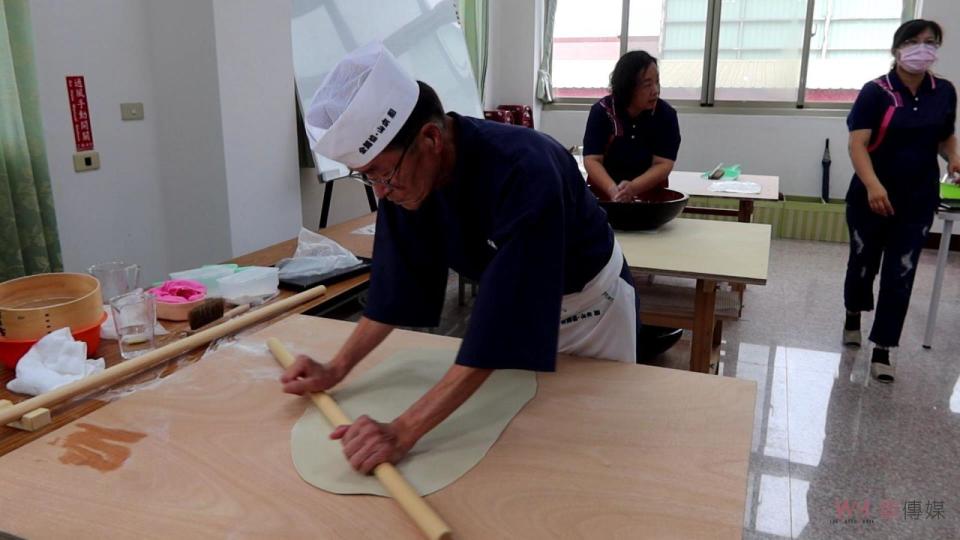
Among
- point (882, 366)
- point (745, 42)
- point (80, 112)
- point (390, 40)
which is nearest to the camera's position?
point (80, 112)

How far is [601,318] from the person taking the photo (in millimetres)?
1428

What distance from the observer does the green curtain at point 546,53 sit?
5.78 m

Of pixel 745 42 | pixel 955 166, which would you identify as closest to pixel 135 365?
pixel 955 166

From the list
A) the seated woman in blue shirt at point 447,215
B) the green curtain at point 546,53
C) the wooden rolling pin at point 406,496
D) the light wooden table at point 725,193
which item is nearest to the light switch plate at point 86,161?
the seated woman in blue shirt at point 447,215

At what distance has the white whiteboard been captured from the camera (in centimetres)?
298

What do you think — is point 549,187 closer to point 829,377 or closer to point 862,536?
point 862,536

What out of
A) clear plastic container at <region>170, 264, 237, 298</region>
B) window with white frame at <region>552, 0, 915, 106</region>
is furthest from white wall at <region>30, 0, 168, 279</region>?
window with white frame at <region>552, 0, 915, 106</region>

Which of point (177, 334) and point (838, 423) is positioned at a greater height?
point (177, 334)

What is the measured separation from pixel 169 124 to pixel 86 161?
354 millimetres

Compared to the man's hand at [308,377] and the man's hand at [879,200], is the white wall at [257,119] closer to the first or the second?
the man's hand at [308,377]

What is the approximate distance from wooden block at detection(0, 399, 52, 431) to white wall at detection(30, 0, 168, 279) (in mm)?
1568

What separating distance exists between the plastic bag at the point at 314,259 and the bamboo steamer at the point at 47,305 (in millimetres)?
554

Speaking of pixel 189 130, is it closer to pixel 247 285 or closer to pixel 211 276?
pixel 211 276

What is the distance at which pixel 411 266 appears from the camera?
48.2 inches
